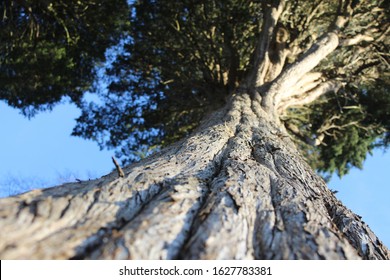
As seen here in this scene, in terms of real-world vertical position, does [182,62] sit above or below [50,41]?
below

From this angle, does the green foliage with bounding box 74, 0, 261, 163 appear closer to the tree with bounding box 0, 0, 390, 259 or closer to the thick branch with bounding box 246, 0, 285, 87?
the tree with bounding box 0, 0, 390, 259

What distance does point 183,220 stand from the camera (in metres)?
1.67

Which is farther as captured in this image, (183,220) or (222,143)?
(222,143)

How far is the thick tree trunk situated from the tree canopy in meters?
4.91

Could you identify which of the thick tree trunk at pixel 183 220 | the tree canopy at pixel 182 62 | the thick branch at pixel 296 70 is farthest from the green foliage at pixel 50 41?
the thick tree trunk at pixel 183 220

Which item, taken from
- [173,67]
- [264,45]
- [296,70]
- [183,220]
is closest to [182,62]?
[173,67]

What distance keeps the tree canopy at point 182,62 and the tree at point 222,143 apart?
0.04m

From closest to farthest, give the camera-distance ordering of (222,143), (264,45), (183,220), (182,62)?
1. (183,220)
2. (222,143)
3. (264,45)
4. (182,62)

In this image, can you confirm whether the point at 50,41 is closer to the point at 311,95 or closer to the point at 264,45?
the point at 264,45

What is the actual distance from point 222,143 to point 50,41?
7631 mm

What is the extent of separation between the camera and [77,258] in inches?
53.5

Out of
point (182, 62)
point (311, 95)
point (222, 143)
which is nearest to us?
point (222, 143)
